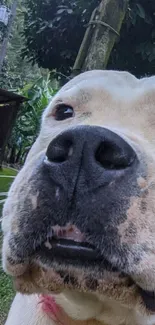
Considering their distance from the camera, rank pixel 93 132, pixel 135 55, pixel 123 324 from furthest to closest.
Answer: pixel 135 55
pixel 123 324
pixel 93 132

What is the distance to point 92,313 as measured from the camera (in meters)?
1.96

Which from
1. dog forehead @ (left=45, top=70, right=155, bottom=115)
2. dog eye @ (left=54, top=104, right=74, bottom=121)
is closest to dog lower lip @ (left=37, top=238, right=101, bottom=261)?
dog forehead @ (left=45, top=70, right=155, bottom=115)

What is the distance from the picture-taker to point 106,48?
435 centimetres

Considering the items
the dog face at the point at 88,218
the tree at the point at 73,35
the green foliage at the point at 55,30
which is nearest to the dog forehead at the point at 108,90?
the dog face at the point at 88,218

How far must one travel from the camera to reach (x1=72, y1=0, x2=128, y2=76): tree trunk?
4285 millimetres

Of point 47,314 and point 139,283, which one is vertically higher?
point 139,283

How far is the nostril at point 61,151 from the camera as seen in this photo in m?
1.62

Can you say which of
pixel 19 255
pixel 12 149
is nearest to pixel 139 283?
pixel 19 255

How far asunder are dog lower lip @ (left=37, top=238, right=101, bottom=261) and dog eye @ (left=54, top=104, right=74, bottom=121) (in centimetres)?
83

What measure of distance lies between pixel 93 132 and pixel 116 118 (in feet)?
1.42

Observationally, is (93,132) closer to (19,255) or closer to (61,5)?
(19,255)

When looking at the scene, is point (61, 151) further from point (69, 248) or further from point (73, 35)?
point (73, 35)

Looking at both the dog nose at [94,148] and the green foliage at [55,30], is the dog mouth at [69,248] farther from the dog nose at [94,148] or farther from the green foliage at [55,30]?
the green foliage at [55,30]

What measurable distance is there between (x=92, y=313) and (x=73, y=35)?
497cm
